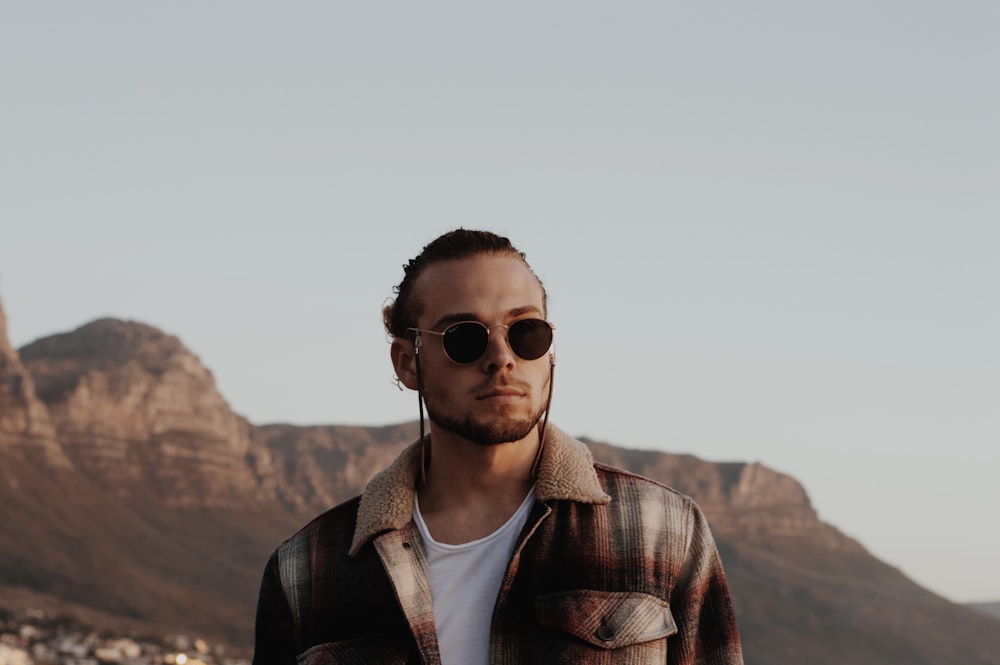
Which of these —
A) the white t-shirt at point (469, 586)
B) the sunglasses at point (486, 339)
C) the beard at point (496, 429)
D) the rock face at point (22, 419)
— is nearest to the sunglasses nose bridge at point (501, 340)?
the sunglasses at point (486, 339)

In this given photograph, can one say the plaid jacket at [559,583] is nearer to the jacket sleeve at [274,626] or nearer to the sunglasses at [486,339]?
the jacket sleeve at [274,626]

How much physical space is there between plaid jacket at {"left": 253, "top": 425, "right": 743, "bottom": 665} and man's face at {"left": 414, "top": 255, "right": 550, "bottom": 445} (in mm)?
216

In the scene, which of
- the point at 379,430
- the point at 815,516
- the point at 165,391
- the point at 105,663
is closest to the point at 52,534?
the point at 105,663

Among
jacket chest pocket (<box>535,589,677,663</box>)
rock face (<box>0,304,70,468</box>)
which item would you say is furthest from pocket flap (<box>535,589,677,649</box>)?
rock face (<box>0,304,70,468</box>)

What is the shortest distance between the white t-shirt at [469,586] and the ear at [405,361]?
20.2 inches

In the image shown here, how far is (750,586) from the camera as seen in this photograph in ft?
411

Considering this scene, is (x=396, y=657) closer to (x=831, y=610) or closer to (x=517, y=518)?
(x=517, y=518)

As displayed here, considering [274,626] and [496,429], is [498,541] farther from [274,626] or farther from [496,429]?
[274,626]

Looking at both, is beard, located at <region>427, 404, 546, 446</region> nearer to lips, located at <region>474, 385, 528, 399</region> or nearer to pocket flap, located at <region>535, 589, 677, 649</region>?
lips, located at <region>474, 385, 528, 399</region>

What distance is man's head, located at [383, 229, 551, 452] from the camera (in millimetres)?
3750

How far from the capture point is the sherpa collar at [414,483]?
149 inches

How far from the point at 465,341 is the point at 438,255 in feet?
1.10

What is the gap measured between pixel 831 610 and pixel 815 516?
4271 cm

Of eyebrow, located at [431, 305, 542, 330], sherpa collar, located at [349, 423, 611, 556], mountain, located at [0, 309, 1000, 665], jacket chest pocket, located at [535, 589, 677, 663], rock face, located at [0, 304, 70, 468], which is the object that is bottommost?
mountain, located at [0, 309, 1000, 665]
